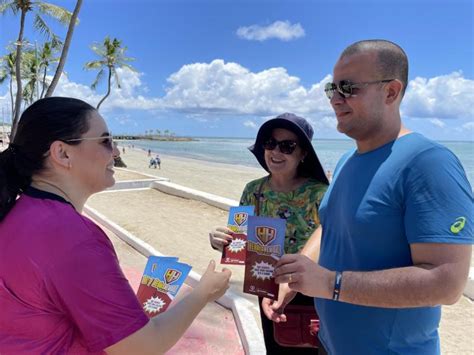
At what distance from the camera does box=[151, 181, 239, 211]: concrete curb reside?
1004 centimetres

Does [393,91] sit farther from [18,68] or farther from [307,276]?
[18,68]

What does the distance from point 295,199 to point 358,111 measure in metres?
1.10

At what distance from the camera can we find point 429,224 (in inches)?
52.4

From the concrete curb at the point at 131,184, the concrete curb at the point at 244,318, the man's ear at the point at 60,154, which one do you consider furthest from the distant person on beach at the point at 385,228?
the concrete curb at the point at 131,184

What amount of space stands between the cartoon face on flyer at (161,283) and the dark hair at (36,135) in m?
0.61

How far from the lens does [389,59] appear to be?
1579 millimetres

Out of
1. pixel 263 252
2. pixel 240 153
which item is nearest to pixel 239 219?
pixel 263 252

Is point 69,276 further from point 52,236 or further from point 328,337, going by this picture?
point 328,337

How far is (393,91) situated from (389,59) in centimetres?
13

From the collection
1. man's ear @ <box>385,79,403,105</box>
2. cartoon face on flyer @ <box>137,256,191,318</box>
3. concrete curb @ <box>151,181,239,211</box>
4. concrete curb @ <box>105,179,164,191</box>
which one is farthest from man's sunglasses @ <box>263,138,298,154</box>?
concrete curb @ <box>105,179,164,191</box>

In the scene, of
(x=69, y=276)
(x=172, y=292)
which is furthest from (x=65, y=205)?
(x=172, y=292)

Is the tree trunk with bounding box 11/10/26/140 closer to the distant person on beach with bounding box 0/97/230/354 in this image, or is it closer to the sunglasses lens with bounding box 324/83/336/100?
the distant person on beach with bounding box 0/97/230/354

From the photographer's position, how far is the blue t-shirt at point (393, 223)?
4.39 ft

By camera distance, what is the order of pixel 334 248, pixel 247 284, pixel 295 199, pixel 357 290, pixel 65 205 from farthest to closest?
1. pixel 295 199
2. pixel 247 284
3. pixel 334 248
4. pixel 357 290
5. pixel 65 205
